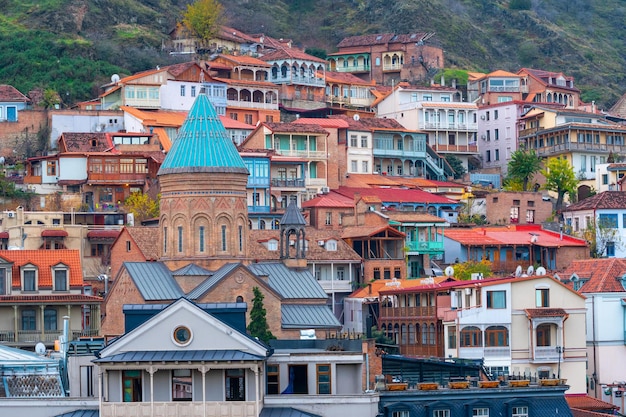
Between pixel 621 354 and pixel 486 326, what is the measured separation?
8.06 m

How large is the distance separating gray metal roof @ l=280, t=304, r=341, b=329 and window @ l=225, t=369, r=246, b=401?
1953 cm

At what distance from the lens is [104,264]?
99.0 metres

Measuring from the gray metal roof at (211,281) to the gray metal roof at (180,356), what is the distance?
17.1 meters

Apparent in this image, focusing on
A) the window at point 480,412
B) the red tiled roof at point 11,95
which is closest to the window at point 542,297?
the window at point 480,412

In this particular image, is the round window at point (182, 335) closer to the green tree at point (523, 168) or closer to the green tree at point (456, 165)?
the green tree at point (523, 168)

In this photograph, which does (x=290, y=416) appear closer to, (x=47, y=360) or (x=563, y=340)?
(x=47, y=360)

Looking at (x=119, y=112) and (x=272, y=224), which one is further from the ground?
(x=119, y=112)

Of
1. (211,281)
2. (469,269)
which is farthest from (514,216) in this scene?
(211,281)

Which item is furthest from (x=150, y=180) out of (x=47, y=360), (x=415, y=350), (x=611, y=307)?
(x=47, y=360)

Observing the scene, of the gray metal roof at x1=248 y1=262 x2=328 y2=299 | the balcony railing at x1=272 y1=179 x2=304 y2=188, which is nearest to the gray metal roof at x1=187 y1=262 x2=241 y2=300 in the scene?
the gray metal roof at x1=248 y1=262 x2=328 y2=299

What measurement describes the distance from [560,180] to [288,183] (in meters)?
18.2

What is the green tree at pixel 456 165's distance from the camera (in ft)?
418

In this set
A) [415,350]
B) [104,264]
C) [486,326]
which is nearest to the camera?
[486,326]

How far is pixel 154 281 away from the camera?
79688mm
